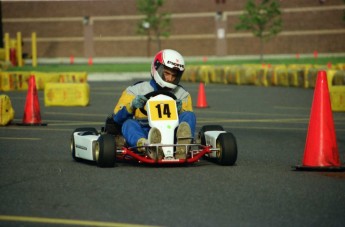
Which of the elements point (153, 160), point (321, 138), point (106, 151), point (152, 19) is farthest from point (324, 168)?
point (152, 19)

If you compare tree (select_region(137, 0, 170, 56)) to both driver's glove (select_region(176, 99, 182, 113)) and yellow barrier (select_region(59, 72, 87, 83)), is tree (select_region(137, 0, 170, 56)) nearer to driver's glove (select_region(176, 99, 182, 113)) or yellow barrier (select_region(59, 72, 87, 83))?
Result: yellow barrier (select_region(59, 72, 87, 83))

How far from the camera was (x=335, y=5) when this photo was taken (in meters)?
71.6

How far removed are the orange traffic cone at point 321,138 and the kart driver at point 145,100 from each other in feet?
4.14

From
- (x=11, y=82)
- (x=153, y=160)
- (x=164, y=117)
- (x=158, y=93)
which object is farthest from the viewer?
(x=11, y=82)

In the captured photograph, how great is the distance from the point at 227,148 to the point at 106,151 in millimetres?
1313

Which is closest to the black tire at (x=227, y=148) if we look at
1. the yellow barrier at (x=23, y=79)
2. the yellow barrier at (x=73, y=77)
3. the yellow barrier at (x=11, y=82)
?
the yellow barrier at (x=23, y=79)

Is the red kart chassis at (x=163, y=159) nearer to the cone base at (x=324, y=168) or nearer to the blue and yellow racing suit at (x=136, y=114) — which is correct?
the blue and yellow racing suit at (x=136, y=114)

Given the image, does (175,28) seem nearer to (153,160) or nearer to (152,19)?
(152,19)

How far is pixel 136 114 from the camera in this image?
1095 centimetres

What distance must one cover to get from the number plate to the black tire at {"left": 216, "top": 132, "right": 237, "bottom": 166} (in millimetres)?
565

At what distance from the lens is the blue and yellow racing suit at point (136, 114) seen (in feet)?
34.3

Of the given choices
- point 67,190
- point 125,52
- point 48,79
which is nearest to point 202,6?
point 125,52

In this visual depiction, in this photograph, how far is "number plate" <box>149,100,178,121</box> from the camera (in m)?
10.3

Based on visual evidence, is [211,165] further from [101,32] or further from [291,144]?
[101,32]
